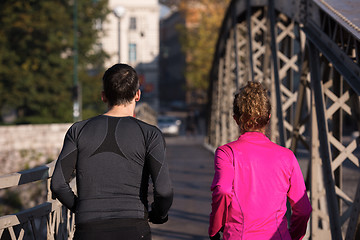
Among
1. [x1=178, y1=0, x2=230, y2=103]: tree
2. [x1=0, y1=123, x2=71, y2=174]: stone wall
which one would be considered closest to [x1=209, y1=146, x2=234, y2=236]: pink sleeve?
[x1=0, y1=123, x2=71, y2=174]: stone wall

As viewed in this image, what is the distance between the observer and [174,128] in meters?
44.7

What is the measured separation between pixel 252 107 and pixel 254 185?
16.1 inches

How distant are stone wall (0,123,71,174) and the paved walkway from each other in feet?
45.2

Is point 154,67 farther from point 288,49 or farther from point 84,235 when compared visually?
point 84,235

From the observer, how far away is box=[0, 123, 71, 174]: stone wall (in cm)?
3173

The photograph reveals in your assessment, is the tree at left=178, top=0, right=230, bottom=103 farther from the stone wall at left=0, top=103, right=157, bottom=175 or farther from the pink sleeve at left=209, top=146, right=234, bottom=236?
the pink sleeve at left=209, top=146, right=234, bottom=236

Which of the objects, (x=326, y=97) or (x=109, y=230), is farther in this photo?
(x=326, y=97)

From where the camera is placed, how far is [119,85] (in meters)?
3.62

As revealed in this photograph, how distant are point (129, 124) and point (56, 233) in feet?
6.80

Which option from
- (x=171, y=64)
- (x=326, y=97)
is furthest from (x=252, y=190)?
(x=171, y=64)

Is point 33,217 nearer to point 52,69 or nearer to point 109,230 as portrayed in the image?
point 109,230

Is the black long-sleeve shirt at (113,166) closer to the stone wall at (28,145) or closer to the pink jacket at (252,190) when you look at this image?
the pink jacket at (252,190)

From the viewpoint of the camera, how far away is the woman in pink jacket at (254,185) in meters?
3.46

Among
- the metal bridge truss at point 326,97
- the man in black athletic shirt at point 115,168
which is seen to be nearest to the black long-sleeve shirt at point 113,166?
the man in black athletic shirt at point 115,168
